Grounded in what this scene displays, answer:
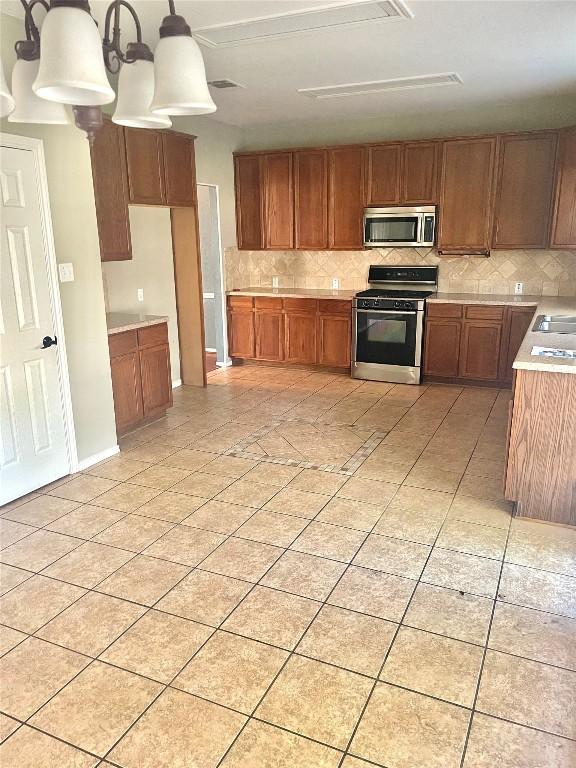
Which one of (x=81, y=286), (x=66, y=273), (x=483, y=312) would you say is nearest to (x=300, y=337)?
(x=483, y=312)

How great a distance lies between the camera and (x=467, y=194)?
566cm

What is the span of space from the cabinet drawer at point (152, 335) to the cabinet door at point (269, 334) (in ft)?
6.27

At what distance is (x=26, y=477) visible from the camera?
3537mm

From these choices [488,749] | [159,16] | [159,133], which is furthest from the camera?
[159,133]

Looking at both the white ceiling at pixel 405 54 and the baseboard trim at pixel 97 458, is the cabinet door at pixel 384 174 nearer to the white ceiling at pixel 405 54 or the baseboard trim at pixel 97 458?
the white ceiling at pixel 405 54

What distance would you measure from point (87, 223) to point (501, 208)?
3879 millimetres

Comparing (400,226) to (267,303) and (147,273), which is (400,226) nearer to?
(267,303)

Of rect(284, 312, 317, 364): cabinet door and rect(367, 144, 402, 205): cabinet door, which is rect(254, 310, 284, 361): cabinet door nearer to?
rect(284, 312, 317, 364): cabinet door

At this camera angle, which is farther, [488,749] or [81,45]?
[488,749]

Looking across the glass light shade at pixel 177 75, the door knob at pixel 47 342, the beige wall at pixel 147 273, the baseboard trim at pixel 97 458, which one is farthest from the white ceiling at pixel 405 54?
the baseboard trim at pixel 97 458

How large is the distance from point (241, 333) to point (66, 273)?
3224mm

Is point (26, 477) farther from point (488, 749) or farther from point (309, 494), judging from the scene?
point (488, 749)

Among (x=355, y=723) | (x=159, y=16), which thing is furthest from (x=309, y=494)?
(x=159, y=16)

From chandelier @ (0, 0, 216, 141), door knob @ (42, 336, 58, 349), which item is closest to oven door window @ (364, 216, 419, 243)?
door knob @ (42, 336, 58, 349)
